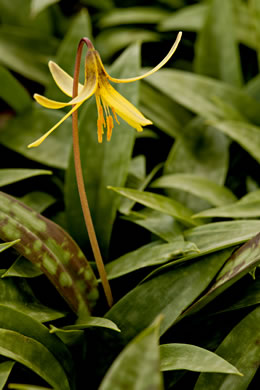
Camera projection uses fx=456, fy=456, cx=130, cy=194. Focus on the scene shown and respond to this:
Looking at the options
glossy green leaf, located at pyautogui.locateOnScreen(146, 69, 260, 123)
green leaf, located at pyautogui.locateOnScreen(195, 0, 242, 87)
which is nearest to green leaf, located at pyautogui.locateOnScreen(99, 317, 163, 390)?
glossy green leaf, located at pyautogui.locateOnScreen(146, 69, 260, 123)

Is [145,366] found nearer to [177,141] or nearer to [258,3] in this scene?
[177,141]

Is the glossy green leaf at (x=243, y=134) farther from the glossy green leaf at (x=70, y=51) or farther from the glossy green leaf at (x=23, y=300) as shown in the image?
the glossy green leaf at (x=23, y=300)

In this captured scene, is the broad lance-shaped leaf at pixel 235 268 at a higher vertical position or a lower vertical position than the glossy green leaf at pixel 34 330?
higher

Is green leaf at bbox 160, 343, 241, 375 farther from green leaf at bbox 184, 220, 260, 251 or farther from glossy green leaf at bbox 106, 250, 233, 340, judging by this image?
green leaf at bbox 184, 220, 260, 251

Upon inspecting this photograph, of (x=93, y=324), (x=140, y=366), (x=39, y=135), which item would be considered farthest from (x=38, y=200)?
(x=140, y=366)

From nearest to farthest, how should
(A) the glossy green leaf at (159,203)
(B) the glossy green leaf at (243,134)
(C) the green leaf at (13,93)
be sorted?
(A) the glossy green leaf at (159,203)
(B) the glossy green leaf at (243,134)
(C) the green leaf at (13,93)

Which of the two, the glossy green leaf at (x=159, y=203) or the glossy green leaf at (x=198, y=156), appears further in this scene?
the glossy green leaf at (x=198, y=156)

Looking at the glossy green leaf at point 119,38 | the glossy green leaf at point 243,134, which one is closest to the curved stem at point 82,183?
the glossy green leaf at point 243,134

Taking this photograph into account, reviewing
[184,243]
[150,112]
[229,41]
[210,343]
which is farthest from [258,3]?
[210,343]
